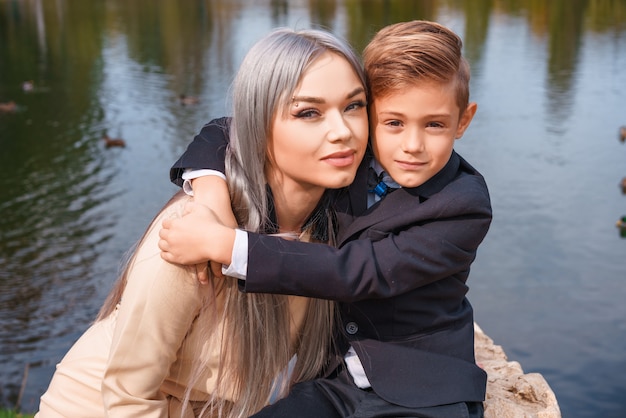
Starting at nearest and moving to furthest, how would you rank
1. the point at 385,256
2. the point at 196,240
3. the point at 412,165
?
the point at 196,240, the point at 385,256, the point at 412,165

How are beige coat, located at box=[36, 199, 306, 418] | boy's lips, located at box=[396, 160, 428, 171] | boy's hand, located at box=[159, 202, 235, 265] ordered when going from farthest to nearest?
boy's lips, located at box=[396, 160, 428, 171], beige coat, located at box=[36, 199, 306, 418], boy's hand, located at box=[159, 202, 235, 265]

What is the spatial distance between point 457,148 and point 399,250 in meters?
12.5

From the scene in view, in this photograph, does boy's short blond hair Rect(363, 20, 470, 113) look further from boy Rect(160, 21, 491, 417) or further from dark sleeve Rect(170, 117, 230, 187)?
dark sleeve Rect(170, 117, 230, 187)

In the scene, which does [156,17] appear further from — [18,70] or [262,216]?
[262,216]

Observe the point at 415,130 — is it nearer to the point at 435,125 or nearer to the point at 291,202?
the point at 435,125

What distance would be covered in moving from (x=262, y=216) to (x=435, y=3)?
3833 cm

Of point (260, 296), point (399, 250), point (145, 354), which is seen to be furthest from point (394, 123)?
point (145, 354)

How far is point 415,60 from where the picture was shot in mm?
2492

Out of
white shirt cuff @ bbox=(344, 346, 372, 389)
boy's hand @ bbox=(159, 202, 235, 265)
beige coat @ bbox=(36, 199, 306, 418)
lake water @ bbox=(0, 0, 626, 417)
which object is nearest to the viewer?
boy's hand @ bbox=(159, 202, 235, 265)

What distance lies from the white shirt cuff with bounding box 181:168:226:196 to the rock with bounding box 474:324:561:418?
1.40 meters

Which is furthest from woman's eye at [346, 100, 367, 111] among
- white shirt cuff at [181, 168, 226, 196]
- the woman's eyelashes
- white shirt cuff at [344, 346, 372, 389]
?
white shirt cuff at [344, 346, 372, 389]

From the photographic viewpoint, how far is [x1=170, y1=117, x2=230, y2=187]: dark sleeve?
259 cm

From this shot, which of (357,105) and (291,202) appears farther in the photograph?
(291,202)

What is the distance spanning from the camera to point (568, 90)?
19.7 m
